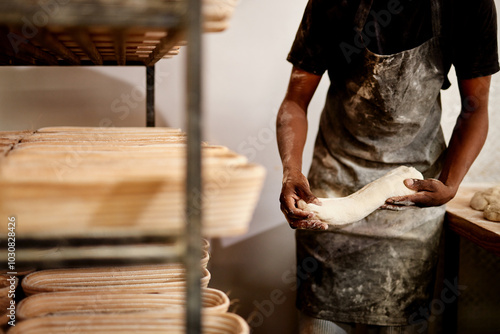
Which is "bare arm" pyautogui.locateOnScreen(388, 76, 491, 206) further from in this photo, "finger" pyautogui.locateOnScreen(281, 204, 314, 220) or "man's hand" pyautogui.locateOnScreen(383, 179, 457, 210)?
"finger" pyautogui.locateOnScreen(281, 204, 314, 220)

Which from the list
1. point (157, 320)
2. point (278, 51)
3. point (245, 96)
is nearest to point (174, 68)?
point (245, 96)

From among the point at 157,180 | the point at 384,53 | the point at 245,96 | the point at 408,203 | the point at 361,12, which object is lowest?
the point at 408,203

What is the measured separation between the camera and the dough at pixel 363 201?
1.52m

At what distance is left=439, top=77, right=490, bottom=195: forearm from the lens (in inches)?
68.8

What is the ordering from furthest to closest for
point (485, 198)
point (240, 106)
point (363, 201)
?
point (240, 106)
point (485, 198)
point (363, 201)

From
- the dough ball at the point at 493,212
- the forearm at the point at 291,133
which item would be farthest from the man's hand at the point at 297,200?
the dough ball at the point at 493,212

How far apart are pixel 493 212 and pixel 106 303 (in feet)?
5.05

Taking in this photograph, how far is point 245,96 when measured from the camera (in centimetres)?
241

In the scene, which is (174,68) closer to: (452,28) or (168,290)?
(452,28)

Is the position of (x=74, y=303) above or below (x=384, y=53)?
below

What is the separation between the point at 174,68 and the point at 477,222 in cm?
154

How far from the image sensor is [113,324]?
91 centimetres

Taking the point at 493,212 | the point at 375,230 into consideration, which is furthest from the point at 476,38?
the point at 375,230

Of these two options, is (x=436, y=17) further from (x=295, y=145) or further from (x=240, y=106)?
(x=240, y=106)
